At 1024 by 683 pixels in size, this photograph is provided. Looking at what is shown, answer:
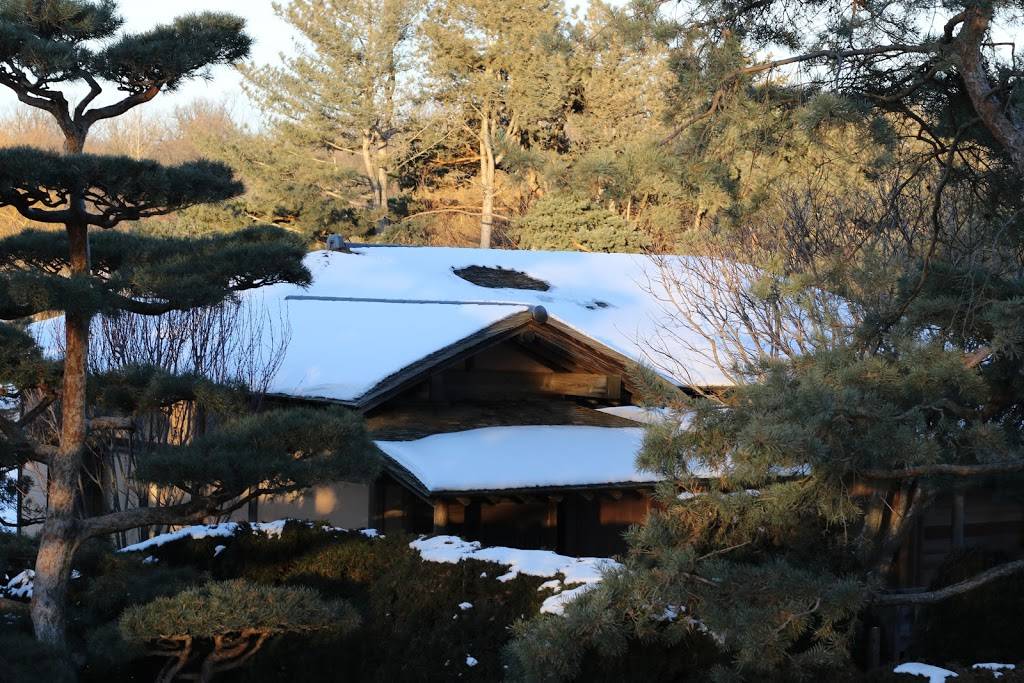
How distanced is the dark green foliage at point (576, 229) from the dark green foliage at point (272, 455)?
19.1 m

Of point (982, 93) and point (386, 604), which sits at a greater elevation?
point (982, 93)

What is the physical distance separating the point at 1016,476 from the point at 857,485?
1.94 metres

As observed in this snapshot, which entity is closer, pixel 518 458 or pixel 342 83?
pixel 518 458

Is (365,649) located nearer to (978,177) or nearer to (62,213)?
Result: (62,213)

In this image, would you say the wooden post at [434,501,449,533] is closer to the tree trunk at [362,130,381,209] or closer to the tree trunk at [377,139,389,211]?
the tree trunk at [377,139,389,211]

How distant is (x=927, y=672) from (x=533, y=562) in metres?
2.99

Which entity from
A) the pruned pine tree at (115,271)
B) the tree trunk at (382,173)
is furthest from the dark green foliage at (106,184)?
the tree trunk at (382,173)

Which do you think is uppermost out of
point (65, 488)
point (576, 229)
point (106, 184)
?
point (576, 229)

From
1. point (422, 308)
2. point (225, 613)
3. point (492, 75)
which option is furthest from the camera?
point (492, 75)

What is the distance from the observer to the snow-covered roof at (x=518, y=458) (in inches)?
431

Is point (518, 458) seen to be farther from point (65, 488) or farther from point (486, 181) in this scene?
point (486, 181)

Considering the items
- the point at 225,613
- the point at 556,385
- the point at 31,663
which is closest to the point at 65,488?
the point at 31,663

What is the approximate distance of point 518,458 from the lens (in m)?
11.8

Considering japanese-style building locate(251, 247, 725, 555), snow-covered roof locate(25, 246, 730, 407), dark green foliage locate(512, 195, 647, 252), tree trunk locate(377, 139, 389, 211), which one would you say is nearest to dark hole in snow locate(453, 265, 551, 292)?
snow-covered roof locate(25, 246, 730, 407)
